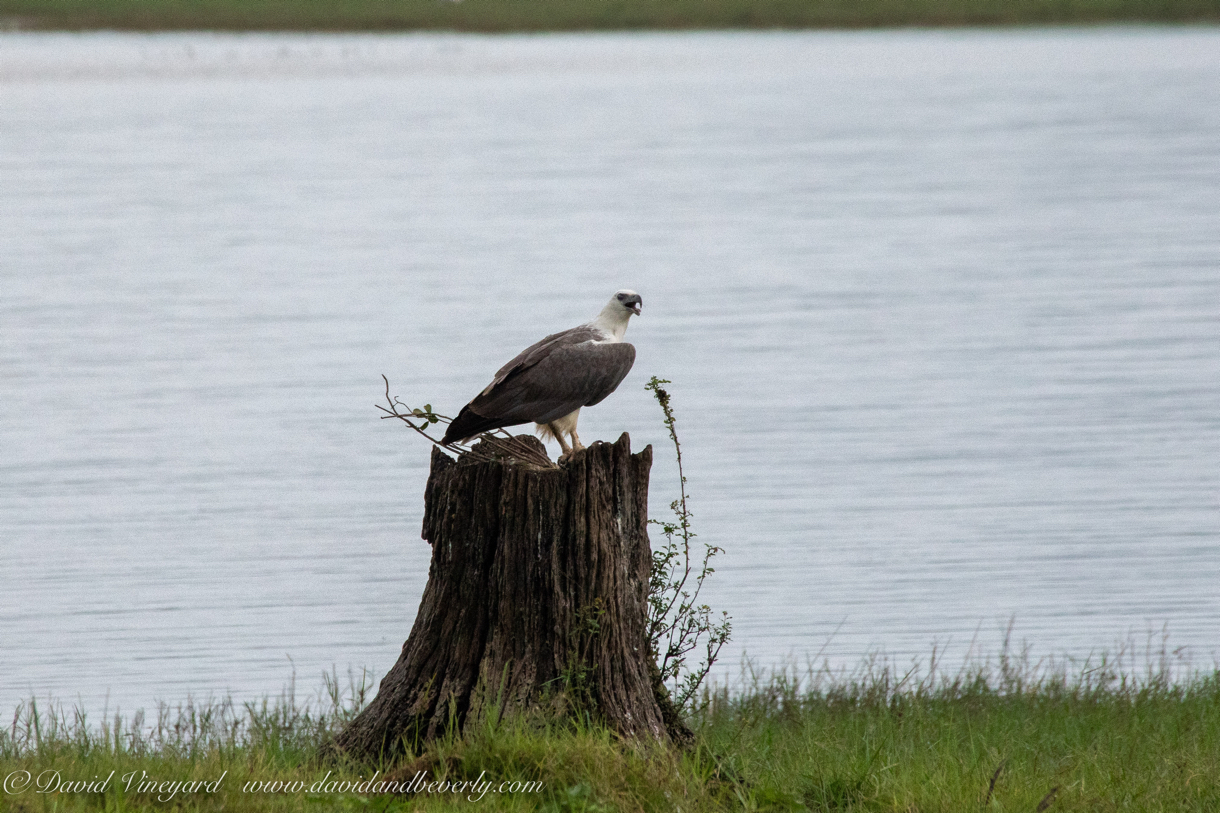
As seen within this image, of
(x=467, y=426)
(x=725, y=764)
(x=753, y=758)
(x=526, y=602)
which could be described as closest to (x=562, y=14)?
(x=467, y=426)

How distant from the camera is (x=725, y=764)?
17.8 feet

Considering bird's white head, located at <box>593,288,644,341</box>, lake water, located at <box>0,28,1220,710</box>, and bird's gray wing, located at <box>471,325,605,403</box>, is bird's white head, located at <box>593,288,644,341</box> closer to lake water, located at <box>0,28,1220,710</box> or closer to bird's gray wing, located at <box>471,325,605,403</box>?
bird's gray wing, located at <box>471,325,605,403</box>

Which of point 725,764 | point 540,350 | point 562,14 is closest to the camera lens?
point 725,764

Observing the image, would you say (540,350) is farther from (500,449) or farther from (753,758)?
(753,758)

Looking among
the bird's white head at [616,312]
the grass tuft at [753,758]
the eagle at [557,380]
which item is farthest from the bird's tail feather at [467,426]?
the grass tuft at [753,758]

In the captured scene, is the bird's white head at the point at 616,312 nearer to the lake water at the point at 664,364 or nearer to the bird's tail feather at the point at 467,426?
the bird's tail feather at the point at 467,426

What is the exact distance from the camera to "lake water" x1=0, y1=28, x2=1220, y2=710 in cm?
1018

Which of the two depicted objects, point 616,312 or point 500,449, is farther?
point 616,312

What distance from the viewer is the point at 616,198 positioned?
34.1 metres

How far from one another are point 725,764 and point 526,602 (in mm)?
906

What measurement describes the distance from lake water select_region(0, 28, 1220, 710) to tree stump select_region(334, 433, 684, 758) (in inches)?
112

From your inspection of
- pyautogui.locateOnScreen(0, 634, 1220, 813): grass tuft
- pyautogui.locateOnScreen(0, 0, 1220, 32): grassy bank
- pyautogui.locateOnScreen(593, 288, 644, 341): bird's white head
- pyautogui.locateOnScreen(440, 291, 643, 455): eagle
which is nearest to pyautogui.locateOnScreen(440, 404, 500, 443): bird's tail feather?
pyautogui.locateOnScreen(440, 291, 643, 455): eagle

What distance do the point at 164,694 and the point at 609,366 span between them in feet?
12.8

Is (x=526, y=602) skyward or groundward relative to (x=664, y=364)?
groundward
